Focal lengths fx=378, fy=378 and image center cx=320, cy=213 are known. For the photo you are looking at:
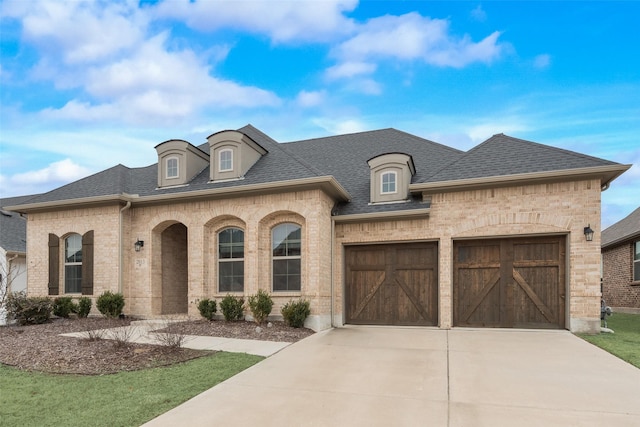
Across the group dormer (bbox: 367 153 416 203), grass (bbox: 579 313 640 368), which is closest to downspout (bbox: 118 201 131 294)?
dormer (bbox: 367 153 416 203)

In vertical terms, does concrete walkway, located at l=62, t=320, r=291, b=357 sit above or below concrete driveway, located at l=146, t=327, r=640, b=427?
below

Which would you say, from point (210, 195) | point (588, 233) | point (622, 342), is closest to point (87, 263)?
point (210, 195)

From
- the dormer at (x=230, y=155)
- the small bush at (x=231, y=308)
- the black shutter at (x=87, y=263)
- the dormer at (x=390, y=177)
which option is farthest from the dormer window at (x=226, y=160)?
the black shutter at (x=87, y=263)

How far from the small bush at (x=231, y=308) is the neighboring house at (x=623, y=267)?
52.7ft

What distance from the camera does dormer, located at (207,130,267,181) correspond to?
1234 centimetres

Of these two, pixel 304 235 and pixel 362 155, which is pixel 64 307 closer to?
pixel 304 235

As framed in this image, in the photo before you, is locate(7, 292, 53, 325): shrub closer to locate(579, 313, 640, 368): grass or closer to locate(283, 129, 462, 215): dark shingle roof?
locate(283, 129, 462, 215): dark shingle roof

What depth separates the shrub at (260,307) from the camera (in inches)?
409

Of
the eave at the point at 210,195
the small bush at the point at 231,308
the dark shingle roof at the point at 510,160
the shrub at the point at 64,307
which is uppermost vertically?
the dark shingle roof at the point at 510,160

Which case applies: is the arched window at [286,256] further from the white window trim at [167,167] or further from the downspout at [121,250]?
the downspout at [121,250]

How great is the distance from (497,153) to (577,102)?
3.91m

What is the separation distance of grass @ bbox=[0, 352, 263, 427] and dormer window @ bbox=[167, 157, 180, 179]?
783 centimetres

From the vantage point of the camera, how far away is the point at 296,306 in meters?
10.2

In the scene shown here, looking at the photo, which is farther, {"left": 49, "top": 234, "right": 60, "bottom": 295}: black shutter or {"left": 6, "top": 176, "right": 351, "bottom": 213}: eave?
{"left": 49, "top": 234, "right": 60, "bottom": 295}: black shutter
